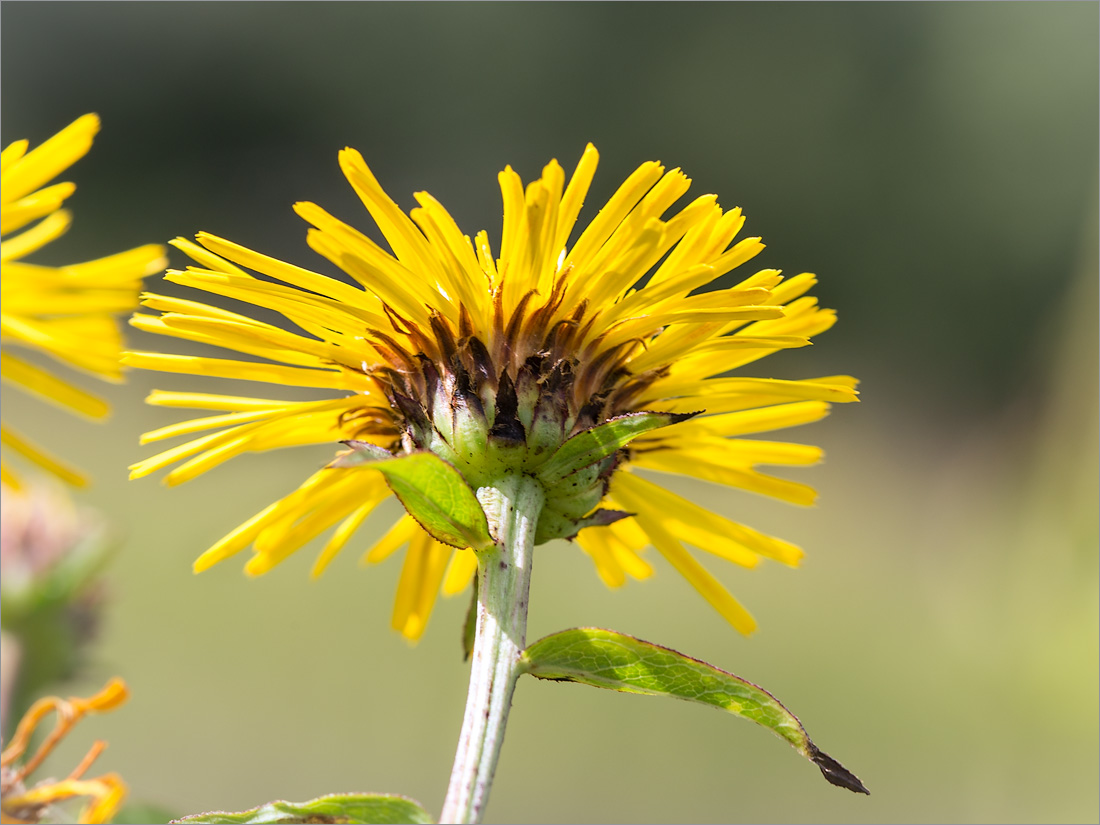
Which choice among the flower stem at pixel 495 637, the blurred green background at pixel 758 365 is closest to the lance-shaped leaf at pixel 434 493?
the flower stem at pixel 495 637

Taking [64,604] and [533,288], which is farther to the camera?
[64,604]

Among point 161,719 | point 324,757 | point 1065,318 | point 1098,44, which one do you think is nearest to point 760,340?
point 324,757

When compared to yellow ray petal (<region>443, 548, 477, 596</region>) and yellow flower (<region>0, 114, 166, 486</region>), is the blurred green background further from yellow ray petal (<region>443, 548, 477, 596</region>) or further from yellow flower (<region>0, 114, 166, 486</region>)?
yellow flower (<region>0, 114, 166, 486</region>)

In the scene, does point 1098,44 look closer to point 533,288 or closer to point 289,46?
point 289,46

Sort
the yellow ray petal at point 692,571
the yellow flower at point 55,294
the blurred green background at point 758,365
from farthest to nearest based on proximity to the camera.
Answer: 1. the blurred green background at point 758,365
2. the yellow ray petal at point 692,571
3. the yellow flower at point 55,294

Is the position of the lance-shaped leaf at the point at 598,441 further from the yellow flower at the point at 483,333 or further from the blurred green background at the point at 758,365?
the blurred green background at the point at 758,365

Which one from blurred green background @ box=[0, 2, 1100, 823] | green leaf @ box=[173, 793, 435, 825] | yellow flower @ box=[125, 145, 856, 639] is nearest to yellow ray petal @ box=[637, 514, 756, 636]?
yellow flower @ box=[125, 145, 856, 639]

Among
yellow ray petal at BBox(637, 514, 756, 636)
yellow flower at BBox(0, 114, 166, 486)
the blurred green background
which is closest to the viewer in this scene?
yellow flower at BBox(0, 114, 166, 486)

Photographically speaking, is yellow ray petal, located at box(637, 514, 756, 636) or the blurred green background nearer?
yellow ray petal, located at box(637, 514, 756, 636)
